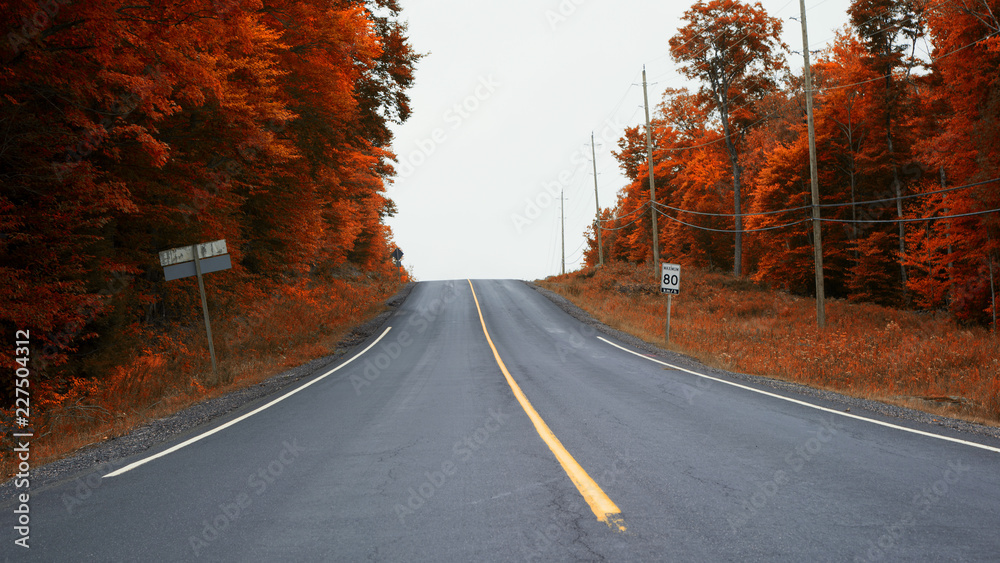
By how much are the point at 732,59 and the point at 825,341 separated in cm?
2178

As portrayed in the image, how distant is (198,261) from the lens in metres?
10.8

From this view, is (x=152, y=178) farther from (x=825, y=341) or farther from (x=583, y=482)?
(x=825, y=341)

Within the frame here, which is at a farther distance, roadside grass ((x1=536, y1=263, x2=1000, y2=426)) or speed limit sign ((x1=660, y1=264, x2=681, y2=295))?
speed limit sign ((x1=660, y1=264, x2=681, y2=295))

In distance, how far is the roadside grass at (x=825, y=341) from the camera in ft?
32.6

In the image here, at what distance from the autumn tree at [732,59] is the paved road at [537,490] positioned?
2756cm

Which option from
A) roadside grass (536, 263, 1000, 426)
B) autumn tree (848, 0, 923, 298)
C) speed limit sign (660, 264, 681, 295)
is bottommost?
roadside grass (536, 263, 1000, 426)

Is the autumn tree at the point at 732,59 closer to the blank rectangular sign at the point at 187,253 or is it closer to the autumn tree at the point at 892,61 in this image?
the autumn tree at the point at 892,61

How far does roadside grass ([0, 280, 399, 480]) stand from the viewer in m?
7.18

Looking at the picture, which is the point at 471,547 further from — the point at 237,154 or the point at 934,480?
the point at 237,154

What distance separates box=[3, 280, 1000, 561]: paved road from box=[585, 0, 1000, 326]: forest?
1487cm

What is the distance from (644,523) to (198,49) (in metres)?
11.8

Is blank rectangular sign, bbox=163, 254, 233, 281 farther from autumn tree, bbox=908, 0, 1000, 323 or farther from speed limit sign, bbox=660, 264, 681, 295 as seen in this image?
autumn tree, bbox=908, 0, 1000, 323

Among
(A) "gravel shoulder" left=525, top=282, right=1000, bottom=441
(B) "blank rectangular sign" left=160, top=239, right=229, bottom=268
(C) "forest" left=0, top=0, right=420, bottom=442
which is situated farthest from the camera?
(B) "blank rectangular sign" left=160, top=239, right=229, bottom=268

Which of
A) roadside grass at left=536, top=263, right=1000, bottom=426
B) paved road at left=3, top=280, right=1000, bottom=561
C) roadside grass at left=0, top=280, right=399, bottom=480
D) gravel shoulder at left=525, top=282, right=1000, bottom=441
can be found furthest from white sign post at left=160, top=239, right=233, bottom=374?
roadside grass at left=536, top=263, right=1000, bottom=426
